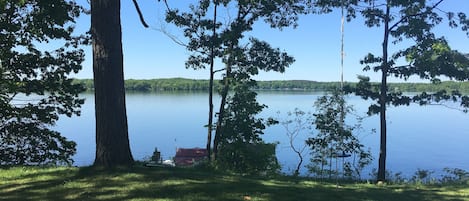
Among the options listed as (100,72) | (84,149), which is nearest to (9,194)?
(100,72)

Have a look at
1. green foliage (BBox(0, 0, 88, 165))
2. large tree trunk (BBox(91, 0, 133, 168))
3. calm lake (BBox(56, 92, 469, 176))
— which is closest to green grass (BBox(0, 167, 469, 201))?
large tree trunk (BBox(91, 0, 133, 168))

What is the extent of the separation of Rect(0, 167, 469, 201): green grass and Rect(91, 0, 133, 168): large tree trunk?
14.6 inches

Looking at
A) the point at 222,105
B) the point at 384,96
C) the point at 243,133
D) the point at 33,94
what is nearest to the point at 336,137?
the point at 384,96

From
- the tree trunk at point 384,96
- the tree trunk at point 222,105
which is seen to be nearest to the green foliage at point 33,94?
the tree trunk at point 222,105

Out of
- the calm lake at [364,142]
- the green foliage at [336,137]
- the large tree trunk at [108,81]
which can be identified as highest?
the large tree trunk at [108,81]

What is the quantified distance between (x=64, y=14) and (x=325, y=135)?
977 centimetres

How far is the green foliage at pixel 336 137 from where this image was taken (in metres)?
14.6

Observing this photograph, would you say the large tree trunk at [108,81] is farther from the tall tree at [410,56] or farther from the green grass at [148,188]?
the tall tree at [410,56]

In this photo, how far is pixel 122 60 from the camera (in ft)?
19.9

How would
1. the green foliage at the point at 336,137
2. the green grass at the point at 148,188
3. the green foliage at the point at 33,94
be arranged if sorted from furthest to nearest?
the green foliage at the point at 336,137 → the green foliage at the point at 33,94 → the green grass at the point at 148,188

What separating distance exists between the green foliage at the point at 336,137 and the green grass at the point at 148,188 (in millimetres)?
8234

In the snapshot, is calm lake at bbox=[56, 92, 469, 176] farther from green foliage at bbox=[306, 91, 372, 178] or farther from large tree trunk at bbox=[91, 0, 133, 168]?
large tree trunk at bbox=[91, 0, 133, 168]

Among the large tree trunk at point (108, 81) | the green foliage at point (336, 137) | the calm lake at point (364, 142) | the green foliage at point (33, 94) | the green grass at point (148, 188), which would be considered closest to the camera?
the green grass at point (148, 188)

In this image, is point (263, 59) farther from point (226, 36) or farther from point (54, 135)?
point (54, 135)
